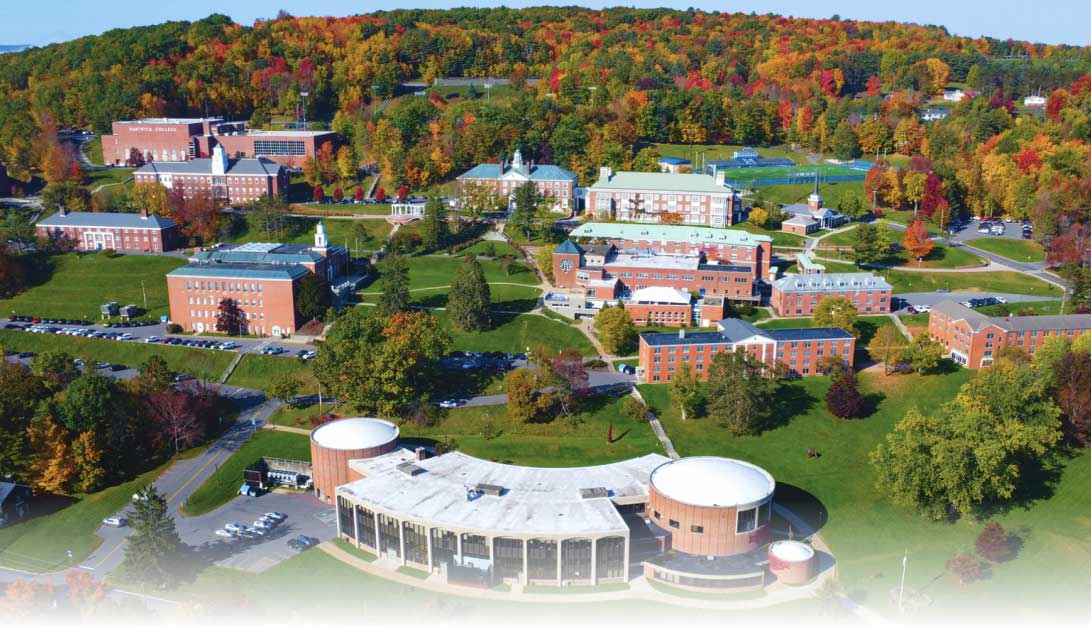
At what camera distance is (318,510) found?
58125mm

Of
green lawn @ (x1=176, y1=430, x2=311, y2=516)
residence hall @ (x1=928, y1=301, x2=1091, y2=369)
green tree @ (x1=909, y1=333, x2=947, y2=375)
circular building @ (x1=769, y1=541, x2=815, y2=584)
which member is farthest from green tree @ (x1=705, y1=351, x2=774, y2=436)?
green lawn @ (x1=176, y1=430, x2=311, y2=516)

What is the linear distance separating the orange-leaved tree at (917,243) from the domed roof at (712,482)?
50776 mm

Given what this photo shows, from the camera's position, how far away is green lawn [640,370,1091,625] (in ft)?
160

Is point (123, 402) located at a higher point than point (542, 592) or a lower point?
higher

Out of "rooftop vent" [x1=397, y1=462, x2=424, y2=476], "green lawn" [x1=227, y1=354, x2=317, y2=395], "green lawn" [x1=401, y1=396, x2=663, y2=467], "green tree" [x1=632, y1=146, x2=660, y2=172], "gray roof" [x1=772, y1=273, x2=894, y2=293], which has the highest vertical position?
"green tree" [x1=632, y1=146, x2=660, y2=172]

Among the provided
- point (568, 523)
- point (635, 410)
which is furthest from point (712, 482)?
point (635, 410)

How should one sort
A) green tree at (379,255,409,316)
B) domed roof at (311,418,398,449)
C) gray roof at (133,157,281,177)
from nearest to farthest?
→ domed roof at (311,418,398,449) < green tree at (379,255,409,316) < gray roof at (133,157,281,177)

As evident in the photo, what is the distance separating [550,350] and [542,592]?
3286 cm

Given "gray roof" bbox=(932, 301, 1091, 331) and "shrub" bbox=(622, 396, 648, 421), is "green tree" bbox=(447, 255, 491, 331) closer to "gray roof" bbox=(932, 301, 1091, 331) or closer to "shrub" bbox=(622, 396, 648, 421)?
"shrub" bbox=(622, 396, 648, 421)

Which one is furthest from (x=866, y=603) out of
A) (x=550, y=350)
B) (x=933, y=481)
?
(x=550, y=350)

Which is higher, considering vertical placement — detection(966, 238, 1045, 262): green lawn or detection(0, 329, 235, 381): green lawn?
detection(966, 238, 1045, 262): green lawn

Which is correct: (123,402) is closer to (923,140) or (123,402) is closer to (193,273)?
(193,273)

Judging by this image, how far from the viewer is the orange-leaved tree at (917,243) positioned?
3819 inches

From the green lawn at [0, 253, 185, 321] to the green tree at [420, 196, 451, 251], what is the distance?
24.7 metres
